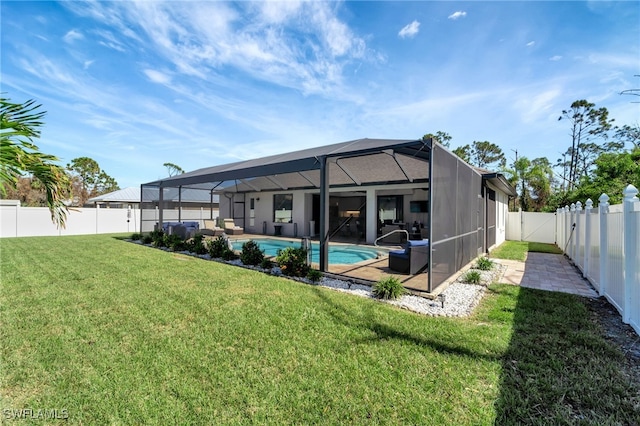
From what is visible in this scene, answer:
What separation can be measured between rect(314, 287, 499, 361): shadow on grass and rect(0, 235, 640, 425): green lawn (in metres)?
0.02

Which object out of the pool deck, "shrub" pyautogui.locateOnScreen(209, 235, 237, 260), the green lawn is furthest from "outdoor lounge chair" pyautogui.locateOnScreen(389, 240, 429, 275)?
"shrub" pyautogui.locateOnScreen(209, 235, 237, 260)

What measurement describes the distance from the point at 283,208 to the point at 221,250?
836cm

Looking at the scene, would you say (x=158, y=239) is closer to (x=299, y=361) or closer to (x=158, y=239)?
(x=158, y=239)

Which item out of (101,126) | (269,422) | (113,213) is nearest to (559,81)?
(269,422)

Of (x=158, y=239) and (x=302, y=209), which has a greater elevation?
(x=302, y=209)

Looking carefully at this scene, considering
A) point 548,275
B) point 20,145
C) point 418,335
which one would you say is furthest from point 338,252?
point 20,145

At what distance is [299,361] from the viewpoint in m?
3.07

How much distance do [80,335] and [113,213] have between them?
22.1 metres

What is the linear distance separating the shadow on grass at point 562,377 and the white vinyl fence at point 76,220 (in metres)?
16.3

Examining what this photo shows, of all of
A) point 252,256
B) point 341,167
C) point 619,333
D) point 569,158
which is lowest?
point 619,333

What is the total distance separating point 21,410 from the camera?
2309 millimetres

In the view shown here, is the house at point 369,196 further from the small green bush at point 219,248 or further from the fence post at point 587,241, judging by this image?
the fence post at point 587,241

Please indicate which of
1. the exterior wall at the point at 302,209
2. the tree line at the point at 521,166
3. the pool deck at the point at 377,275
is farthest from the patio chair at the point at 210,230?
the pool deck at the point at 377,275

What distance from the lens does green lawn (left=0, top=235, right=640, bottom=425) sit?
7.67 feet
